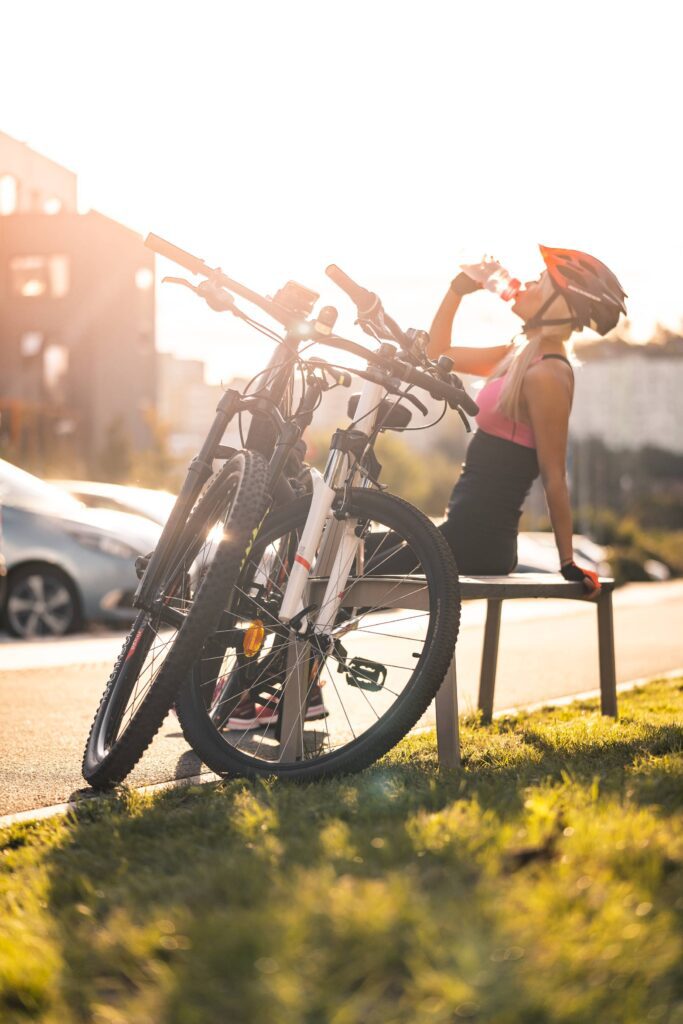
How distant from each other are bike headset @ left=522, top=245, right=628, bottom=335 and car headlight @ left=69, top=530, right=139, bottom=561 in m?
6.75

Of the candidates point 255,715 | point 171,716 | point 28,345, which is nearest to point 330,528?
point 255,715

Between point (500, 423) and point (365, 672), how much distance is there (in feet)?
4.50

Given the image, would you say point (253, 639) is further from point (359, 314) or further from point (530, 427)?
point (530, 427)

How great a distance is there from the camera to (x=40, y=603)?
10.8 metres

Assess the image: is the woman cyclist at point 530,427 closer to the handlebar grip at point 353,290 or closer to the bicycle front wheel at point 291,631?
the bicycle front wheel at point 291,631

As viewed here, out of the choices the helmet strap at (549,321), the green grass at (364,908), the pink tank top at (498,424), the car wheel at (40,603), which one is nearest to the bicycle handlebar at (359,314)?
the pink tank top at (498,424)

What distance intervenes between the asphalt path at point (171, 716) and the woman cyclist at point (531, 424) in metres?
1.22

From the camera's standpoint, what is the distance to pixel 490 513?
4.79 metres

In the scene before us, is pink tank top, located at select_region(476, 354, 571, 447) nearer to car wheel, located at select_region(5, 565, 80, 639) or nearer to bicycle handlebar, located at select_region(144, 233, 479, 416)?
bicycle handlebar, located at select_region(144, 233, 479, 416)

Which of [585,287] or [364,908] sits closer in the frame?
[364,908]

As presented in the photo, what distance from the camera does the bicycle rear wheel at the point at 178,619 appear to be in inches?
138

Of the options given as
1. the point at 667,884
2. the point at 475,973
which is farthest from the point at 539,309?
the point at 475,973

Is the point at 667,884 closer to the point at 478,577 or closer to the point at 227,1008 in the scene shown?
the point at 227,1008

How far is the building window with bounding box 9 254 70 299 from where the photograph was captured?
4047 centimetres
